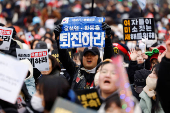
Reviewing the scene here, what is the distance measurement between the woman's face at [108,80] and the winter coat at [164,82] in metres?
0.50

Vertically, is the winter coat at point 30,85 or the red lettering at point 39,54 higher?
the red lettering at point 39,54

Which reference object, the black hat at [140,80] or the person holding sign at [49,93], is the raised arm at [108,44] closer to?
the black hat at [140,80]

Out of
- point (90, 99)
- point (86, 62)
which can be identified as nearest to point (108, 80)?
point (90, 99)

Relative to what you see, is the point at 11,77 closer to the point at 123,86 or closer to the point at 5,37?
the point at 123,86

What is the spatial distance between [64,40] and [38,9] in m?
14.7

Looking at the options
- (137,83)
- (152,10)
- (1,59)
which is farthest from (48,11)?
(1,59)

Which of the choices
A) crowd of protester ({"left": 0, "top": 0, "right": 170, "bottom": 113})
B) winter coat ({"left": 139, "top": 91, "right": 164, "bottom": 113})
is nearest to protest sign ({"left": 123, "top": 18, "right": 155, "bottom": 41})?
crowd of protester ({"left": 0, "top": 0, "right": 170, "bottom": 113})

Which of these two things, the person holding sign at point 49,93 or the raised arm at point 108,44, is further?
the raised arm at point 108,44

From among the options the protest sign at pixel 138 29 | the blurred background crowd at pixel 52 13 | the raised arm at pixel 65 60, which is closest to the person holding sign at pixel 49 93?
the raised arm at pixel 65 60

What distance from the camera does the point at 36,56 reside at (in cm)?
577

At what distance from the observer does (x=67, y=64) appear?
550 centimetres

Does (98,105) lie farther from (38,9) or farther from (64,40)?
(38,9)

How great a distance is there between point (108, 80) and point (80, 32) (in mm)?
2021

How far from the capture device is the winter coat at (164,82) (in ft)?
11.6
